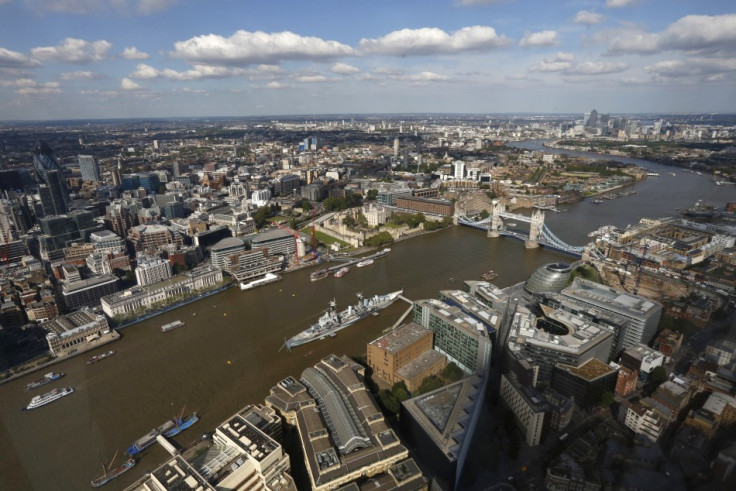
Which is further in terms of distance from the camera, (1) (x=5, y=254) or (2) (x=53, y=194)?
(2) (x=53, y=194)

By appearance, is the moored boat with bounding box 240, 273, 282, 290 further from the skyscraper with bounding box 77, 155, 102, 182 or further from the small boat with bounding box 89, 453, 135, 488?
the skyscraper with bounding box 77, 155, 102, 182

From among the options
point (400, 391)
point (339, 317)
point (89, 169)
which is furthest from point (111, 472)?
point (89, 169)

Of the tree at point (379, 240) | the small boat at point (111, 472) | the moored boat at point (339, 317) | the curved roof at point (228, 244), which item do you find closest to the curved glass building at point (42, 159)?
the curved roof at point (228, 244)

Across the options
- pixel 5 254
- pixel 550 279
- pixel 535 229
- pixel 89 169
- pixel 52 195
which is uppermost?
pixel 52 195

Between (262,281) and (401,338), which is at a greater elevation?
(401,338)

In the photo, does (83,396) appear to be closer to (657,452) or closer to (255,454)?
(255,454)

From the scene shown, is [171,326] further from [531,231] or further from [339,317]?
[531,231]
